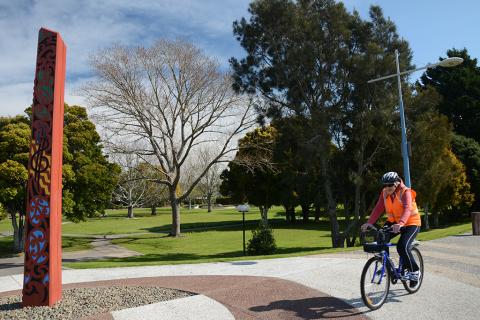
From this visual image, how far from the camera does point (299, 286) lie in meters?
6.72

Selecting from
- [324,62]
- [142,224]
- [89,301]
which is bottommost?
[142,224]

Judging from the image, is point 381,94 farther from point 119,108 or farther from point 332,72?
point 119,108

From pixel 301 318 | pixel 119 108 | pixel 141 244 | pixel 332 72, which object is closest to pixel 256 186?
pixel 141 244

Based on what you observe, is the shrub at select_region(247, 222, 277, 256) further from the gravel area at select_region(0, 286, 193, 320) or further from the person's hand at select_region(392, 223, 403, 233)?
the person's hand at select_region(392, 223, 403, 233)

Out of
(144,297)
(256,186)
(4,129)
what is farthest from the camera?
(256,186)

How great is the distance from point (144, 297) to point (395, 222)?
4048 millimetres

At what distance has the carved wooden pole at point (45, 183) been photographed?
6.45 m

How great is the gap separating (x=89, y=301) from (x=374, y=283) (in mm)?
4359

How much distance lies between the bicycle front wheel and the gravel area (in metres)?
2.85

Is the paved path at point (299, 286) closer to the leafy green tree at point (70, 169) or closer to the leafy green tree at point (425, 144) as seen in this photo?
the leafy green tree at point (425, 144)

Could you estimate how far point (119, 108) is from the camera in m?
25.9

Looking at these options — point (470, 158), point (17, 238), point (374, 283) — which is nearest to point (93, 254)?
point (17, 238)

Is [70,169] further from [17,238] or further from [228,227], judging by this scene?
[228,227]

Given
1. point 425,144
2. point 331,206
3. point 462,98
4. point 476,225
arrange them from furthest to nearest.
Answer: point 462,98 < point 331,206 < point 425,144 < point 476,225
